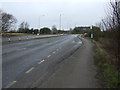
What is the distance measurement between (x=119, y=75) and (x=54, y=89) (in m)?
2.48

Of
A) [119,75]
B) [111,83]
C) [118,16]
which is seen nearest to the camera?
[111,83]

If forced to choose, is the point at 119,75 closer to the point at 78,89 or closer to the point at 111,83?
the point at 111,83

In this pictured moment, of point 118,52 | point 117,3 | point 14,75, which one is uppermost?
point 117,3

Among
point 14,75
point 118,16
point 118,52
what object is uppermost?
point 118,16

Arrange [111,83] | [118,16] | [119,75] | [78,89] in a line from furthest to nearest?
[118,16], [119,75], [111,83], [78,89]

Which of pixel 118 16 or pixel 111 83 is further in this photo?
pixel 118 16

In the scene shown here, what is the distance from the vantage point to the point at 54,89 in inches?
255

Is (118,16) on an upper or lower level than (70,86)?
upper

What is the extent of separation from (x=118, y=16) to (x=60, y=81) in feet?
11.4

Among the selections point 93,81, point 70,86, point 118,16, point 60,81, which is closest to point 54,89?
point 70,86

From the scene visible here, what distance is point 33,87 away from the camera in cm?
683

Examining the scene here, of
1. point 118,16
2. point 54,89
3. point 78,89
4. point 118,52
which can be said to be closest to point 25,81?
point 54,89

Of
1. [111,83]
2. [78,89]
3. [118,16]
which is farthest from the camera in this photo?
[118,16]

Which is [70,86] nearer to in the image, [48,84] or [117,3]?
[48,84]
